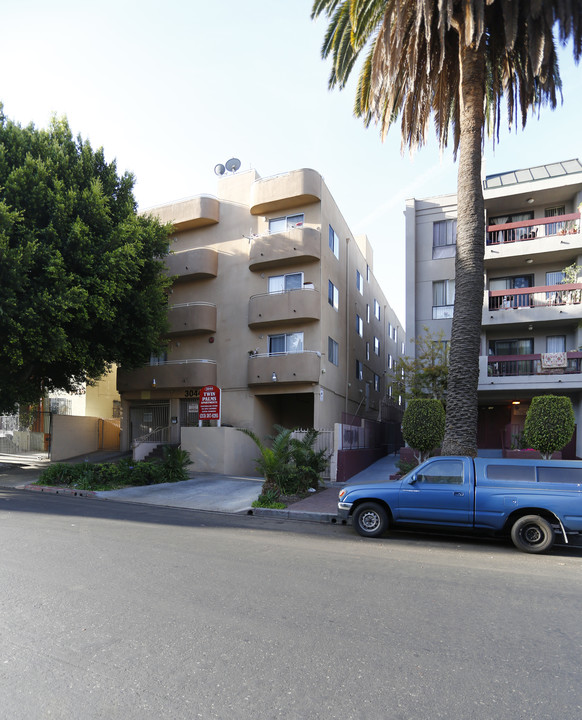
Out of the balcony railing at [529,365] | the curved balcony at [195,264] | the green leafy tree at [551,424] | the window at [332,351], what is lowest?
the green leafy tree at [551,424]

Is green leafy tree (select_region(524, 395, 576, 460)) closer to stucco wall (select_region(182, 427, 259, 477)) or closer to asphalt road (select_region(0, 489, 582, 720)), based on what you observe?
asphalt road (select_region(0, 489, 582, 720))

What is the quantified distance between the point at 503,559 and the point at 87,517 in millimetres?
8003

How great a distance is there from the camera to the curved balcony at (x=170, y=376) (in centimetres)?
2406

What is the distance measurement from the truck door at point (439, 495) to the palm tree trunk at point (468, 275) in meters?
4.06

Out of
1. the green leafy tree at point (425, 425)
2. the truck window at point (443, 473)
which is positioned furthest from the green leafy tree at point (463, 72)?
the truck window at point (443, 473)

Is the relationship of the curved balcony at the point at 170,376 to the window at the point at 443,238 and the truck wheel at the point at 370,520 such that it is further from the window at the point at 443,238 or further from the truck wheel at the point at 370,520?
the truck wheel at the point at 370,520

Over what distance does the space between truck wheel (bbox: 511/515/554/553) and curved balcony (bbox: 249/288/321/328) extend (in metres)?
14.6

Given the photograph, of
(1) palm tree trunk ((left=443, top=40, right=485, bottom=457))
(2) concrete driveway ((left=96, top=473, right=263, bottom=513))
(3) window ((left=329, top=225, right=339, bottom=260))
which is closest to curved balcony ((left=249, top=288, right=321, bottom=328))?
(3) window ((left=329, top=225, right=339, bottom=260))

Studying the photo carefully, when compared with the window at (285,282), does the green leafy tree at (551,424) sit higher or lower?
lower

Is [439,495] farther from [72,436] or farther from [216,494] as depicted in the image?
[72,436]

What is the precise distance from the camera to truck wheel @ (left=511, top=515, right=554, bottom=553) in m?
8.45

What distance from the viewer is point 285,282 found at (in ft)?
77.4

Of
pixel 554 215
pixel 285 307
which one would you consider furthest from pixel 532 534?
pixel 554 215

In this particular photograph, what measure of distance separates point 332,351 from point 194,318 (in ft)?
22.6
